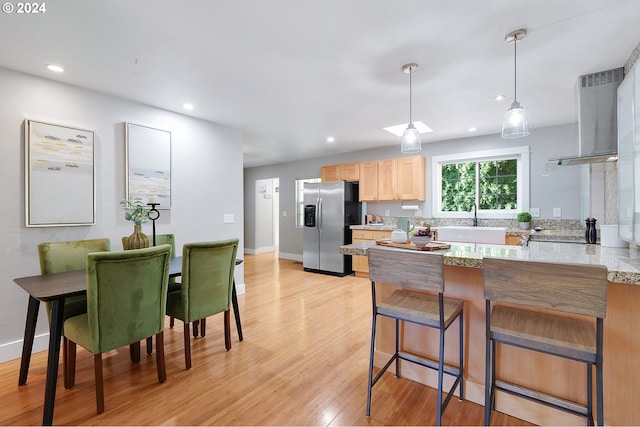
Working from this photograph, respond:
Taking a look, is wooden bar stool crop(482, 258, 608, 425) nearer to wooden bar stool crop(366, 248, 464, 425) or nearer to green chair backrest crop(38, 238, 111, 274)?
wooden bar stool crop(366, 248, 464, 425)

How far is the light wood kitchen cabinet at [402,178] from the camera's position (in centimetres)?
502

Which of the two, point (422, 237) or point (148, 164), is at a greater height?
point (148, 164)

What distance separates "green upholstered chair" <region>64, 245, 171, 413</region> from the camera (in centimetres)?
172

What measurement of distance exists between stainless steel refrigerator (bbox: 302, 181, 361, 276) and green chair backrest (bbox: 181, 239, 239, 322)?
3.04 meters

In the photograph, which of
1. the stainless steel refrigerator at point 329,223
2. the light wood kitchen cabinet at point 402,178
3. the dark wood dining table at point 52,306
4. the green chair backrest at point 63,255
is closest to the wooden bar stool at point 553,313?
the dark wood dining table at point 52,306

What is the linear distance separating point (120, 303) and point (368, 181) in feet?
14.6

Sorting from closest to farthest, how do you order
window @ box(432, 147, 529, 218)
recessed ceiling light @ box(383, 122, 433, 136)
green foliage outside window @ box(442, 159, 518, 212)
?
recessed ceiling light @ box(383, 122, 433, 136), window @ box(432, 147, 529, 218), green foliage outside window @ box(442, 159, 518, 212)

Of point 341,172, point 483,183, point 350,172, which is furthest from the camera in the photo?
point 341,172

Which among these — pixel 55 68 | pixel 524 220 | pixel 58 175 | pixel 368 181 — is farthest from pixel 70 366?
pixel 524 220

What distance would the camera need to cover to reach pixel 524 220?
4.18 m

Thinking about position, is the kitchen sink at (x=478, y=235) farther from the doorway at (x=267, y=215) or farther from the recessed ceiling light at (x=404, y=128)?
the doorway at (x=267, y=215)

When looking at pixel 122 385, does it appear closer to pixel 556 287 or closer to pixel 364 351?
pixel 364 351

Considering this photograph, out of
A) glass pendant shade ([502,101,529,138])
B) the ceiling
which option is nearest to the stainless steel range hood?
the ceiling

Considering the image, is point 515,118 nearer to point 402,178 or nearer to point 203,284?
point 203,284
